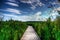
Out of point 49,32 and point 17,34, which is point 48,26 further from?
point 17,34

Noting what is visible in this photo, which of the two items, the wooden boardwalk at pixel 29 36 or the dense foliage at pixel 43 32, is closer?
the dense foliage at pixel 43 32

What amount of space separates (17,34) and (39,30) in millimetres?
1288

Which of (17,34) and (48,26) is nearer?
(17,34)

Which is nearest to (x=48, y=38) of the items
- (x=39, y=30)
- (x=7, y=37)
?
(x=39, y=30)

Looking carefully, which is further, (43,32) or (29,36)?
(43,32)

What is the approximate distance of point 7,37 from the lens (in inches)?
240

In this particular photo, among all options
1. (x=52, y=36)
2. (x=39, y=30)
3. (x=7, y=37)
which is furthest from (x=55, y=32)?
(x=7, y=37)

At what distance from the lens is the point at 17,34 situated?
22.1ft

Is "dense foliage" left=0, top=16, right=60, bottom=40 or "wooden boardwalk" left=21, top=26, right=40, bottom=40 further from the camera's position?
"wooden boardwalk" left=21, top=26, right=40, bottom=40

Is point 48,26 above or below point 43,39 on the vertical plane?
above

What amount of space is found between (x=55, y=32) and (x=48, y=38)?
35 cm

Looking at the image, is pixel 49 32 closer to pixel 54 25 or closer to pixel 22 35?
pixel 54 25

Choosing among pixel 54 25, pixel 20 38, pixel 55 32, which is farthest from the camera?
pixel 54 25

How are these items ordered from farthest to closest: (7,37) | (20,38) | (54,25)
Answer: (54,25)
(20,38)
(7,37)
